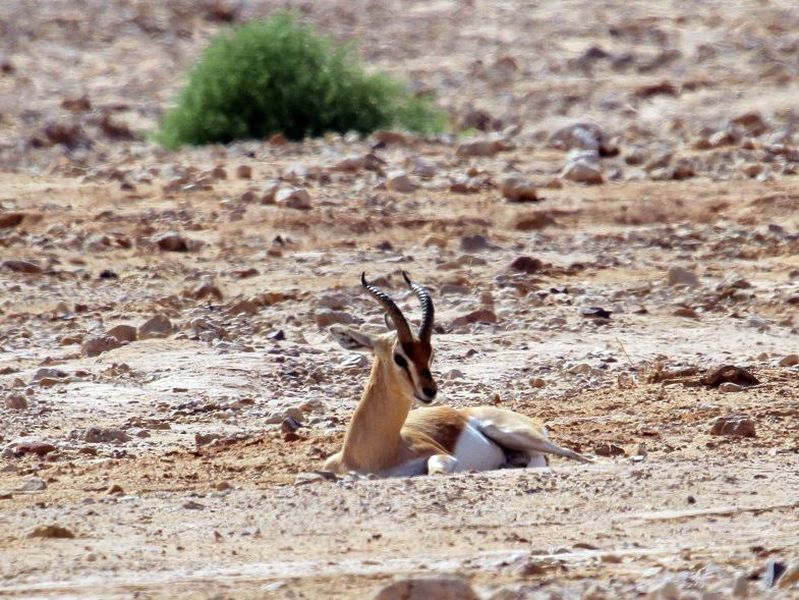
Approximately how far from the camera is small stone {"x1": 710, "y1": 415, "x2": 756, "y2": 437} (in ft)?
28.3

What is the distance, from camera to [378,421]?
8.83 m

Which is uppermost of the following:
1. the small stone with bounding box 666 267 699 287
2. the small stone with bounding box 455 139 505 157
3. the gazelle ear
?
the gazelle ear

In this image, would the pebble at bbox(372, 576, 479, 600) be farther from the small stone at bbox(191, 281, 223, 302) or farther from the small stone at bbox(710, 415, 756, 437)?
the small stone at bbox(191, 281, 223, 302)

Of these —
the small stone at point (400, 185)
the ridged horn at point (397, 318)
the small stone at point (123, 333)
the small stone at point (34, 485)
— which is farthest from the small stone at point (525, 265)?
the small stone at point (34, 485)

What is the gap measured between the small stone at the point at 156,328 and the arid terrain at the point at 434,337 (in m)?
0.02

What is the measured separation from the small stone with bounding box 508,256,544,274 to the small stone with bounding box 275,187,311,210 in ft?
8.63

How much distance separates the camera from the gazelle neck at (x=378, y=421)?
8.70 meters

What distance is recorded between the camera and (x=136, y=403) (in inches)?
385

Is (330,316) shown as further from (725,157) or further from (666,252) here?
(725,157)

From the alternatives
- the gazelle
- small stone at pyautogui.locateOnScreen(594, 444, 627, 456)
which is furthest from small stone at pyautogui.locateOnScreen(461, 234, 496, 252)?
small stone at pyautogui.locateOnScreen(594, 444, 627, 456)

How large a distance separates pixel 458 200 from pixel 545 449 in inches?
294

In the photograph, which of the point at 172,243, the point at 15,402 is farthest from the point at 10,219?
the point at 15,402

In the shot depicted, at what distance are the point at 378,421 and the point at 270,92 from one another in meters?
11.8

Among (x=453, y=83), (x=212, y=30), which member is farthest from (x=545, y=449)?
(x=212, y=30)
